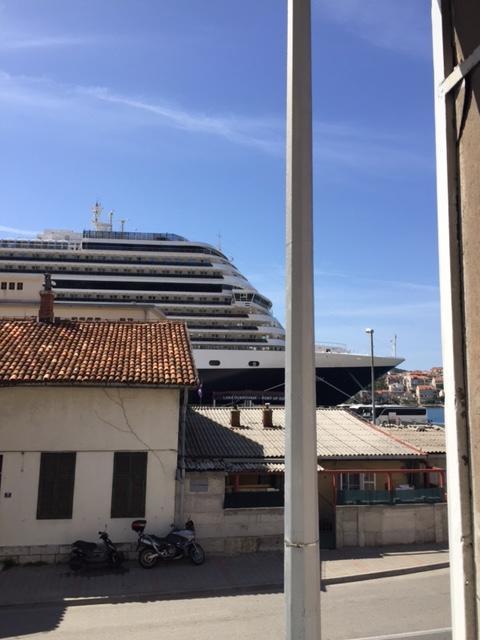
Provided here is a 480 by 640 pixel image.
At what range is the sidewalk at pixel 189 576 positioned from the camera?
29.7ft

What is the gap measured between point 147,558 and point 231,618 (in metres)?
3.09

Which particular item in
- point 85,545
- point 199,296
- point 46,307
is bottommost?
point 85,545

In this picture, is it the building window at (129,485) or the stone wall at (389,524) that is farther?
the stone wall at (389,524)

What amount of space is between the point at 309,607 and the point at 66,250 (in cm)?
5198

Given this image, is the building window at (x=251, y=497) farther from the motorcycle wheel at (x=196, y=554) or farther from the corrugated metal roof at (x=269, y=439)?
the motorcycle wheel at (x=196, y=554)

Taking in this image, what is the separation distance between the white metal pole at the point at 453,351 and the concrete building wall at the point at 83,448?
9894 mm

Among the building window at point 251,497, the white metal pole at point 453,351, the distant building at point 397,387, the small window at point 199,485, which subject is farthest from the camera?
the distant building at point 397,387

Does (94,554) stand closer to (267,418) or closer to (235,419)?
(235,419)

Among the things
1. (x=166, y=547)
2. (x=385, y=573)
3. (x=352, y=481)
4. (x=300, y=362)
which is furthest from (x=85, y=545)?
(x=300, y=362)

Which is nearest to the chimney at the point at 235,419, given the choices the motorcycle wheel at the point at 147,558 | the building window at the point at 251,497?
the building window at the point at 251,497

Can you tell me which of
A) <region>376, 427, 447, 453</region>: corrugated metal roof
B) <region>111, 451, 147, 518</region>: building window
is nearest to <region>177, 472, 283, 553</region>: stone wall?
<region>111, 451, 147, 518</region>: building window

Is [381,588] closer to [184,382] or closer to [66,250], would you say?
[184,382]

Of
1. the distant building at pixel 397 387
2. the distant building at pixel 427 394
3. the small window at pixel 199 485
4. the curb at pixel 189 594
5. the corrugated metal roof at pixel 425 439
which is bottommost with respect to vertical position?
the curb at pixel 189 594

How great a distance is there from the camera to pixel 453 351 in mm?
2275
